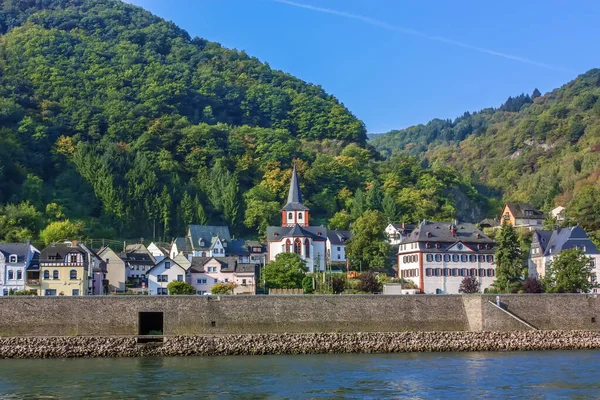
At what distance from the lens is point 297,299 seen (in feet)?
152

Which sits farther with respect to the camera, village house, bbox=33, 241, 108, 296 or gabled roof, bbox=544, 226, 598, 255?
gabled roof, bbox=544, 226, 598, 255

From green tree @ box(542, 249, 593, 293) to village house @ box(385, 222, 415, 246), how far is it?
27257 millimetres

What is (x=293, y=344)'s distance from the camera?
42969 millimetres

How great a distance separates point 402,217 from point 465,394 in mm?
67406

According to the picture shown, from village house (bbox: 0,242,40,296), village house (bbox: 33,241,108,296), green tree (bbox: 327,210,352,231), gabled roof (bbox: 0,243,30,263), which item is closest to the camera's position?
village house (bbox: 0,242,40,296)

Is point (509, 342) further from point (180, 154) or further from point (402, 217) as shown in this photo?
point (180, 154)

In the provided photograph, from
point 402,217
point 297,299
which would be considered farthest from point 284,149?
point 297,299

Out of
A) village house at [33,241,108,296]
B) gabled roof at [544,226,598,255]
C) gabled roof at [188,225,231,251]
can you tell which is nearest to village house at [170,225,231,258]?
gabled roof at [188,225,231,251]

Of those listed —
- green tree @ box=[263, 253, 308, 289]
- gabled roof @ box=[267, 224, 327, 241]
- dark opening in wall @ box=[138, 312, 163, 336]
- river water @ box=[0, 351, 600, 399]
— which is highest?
gabled roof @ box=[267, 224, 327, 241]

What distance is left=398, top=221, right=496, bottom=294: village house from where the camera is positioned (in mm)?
67125

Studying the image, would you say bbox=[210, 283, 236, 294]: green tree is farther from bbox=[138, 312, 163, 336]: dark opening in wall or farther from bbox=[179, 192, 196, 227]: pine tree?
bbox=[179, 192, 196, 227]: pine tree

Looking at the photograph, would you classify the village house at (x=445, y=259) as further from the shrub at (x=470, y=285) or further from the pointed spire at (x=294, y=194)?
the pointed spire at (x=294, y=194)

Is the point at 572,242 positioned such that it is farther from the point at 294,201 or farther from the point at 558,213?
the point at 558,213

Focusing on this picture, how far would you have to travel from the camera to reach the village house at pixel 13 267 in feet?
195
